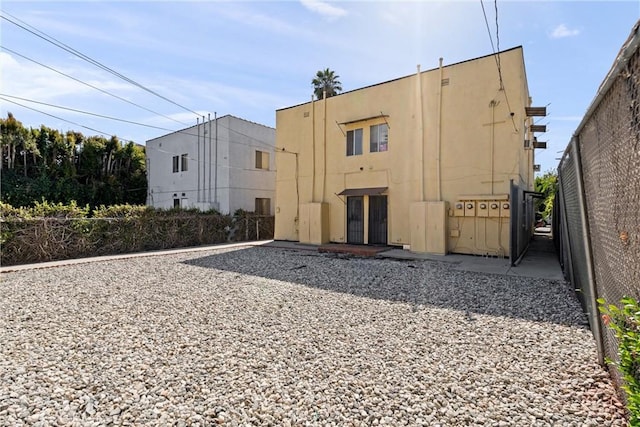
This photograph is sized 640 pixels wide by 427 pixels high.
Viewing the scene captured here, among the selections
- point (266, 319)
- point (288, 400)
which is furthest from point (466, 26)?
point (288, 400)

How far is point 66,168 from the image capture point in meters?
20.5

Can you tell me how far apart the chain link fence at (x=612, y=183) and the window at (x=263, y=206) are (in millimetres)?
17589

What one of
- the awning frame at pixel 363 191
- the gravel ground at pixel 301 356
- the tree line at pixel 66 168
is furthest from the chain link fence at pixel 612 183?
the tree line at pixel 66 168

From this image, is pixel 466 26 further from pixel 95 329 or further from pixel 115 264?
pixel 115 264

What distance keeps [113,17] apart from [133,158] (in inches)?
670

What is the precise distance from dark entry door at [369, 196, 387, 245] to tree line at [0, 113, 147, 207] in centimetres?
1756

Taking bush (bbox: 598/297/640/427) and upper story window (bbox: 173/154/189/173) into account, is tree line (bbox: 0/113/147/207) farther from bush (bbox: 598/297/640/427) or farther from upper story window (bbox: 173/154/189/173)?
bush (bbox: 598/297/640/427)

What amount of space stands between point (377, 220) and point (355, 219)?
99 centimetres

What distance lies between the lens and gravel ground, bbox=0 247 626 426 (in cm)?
237

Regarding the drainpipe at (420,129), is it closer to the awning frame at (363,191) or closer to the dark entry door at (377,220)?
the awning frame at (363,191)

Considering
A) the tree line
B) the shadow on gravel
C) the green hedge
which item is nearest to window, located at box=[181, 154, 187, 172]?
the tree line

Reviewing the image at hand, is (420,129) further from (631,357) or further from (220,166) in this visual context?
(220,166)

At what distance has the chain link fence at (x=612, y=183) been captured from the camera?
1.87 metres

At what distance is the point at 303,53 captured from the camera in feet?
31.4
